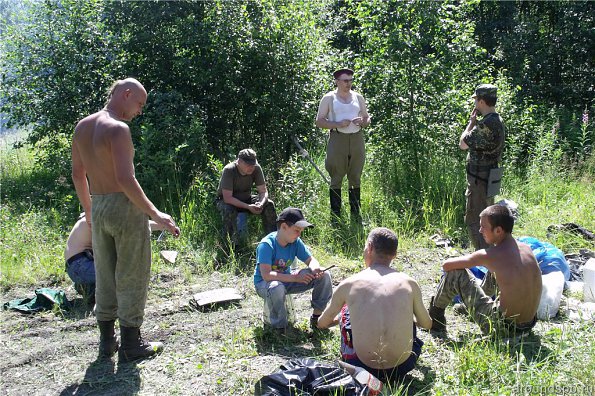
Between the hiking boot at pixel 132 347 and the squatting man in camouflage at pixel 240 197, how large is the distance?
8.13 ft

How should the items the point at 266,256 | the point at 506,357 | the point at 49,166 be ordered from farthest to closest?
the point at 49,166 < the point at 266,256 < the point at 506,357

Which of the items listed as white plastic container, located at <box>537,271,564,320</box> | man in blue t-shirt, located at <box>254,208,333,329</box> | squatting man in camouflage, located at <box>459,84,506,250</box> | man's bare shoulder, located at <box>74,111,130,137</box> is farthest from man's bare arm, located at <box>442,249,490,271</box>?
man's bare shoulder, located at <box>74,111,130,137</box>

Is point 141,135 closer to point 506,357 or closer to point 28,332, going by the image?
point 28,332

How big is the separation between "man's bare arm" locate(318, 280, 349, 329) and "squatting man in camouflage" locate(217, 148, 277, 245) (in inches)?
116

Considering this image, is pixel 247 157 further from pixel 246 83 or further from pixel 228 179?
pixel 246 83

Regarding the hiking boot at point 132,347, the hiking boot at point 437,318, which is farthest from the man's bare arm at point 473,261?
the hiking boot at point 132,347

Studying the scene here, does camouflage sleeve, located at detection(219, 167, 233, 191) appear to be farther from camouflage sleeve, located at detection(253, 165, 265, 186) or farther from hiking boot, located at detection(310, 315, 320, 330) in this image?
hiking boot, located at detection(310, 315, 320, 330)

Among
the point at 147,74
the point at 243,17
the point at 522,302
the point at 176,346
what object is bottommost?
the point at 176,346

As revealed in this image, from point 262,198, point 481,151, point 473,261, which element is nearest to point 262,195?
point 262,198

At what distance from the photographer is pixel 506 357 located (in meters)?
4.05

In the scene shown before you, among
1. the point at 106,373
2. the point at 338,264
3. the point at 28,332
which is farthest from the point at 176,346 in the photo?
the point at 338,264

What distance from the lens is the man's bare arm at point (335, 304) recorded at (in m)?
3.82

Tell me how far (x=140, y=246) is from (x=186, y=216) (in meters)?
3.32

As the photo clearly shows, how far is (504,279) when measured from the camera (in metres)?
4.27
